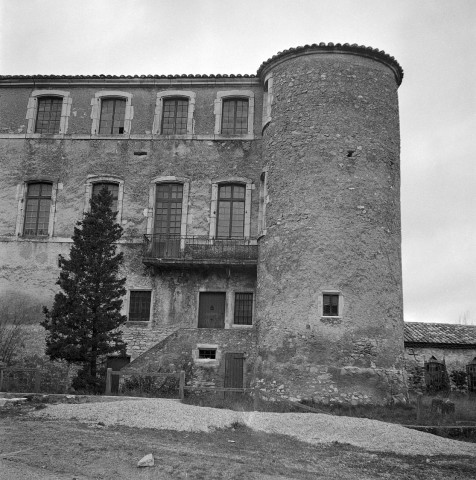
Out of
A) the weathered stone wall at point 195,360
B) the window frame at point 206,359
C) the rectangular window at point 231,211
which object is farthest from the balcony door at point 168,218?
the window frame at point 206,359

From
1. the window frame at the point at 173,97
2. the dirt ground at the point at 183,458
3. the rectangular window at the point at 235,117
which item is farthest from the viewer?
the window frame at the point at 173,97

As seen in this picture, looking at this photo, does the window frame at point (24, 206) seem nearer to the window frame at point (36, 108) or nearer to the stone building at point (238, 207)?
the stone building at point (238, 207)

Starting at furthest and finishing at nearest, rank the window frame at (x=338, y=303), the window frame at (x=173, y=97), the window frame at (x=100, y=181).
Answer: the window frame at (x=173, y=97)
the window frame at (x=100, y=181)
the window frame at (x=338, y=303)

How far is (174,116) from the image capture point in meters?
26.2

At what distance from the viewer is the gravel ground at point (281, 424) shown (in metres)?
13.7

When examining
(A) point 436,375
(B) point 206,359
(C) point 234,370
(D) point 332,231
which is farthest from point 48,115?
(A) point 436,375

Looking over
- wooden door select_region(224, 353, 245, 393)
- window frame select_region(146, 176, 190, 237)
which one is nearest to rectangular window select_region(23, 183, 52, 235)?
window frame select_region(146, 176, 190, 237)

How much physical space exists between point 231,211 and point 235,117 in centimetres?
383

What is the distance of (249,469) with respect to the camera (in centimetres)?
1111

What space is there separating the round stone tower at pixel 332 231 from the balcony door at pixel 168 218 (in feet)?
12.6

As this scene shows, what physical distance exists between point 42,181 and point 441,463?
1885 centimetres

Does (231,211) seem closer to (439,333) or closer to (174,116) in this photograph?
(174,116)

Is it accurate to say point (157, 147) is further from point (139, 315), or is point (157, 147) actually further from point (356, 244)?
point (356, 244)

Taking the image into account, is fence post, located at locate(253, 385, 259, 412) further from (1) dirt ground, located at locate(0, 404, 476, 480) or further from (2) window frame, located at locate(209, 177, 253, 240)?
(2) window frame, located at locate(209, 177, 253, 240)
